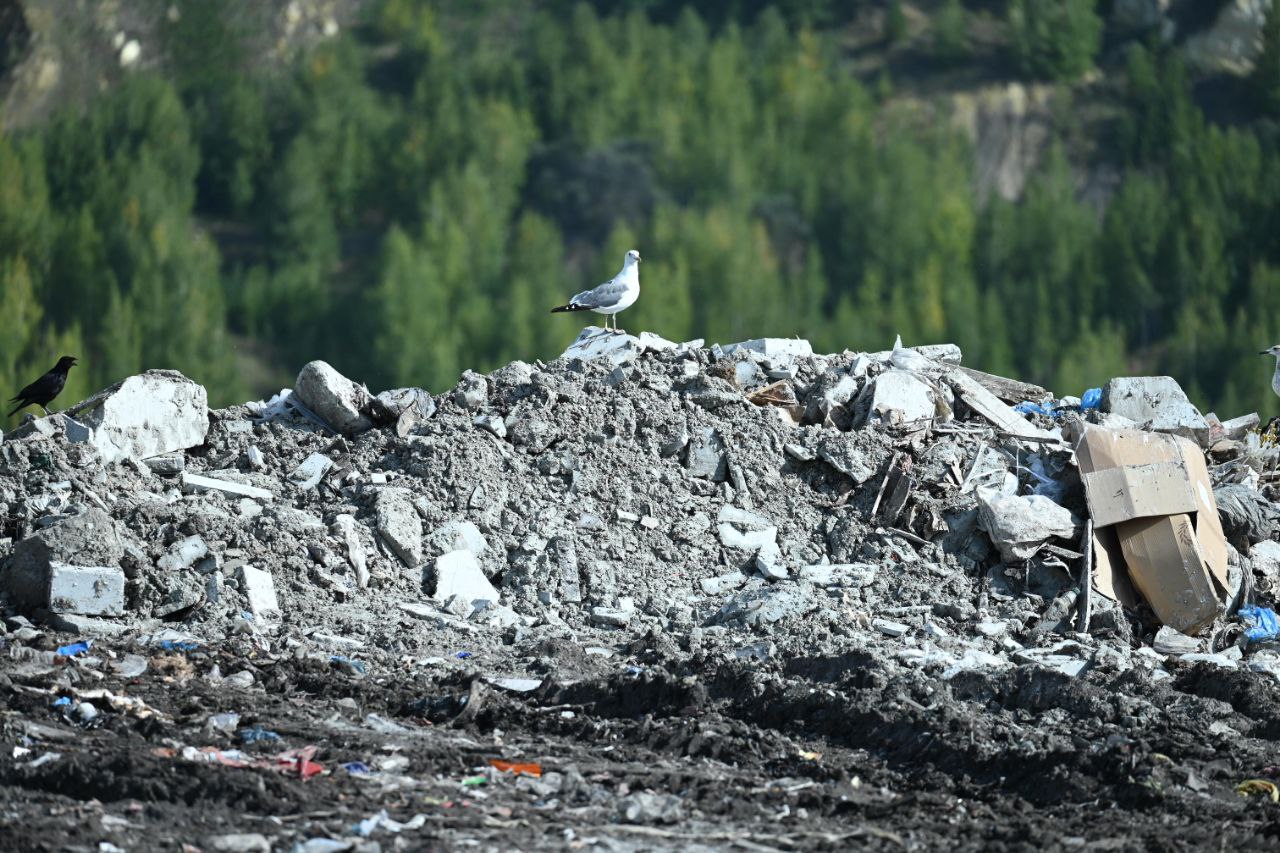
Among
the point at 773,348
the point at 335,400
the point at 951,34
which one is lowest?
the point at 773,348

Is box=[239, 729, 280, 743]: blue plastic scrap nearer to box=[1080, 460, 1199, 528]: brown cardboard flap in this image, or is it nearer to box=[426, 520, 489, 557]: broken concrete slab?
box=[426, 520, 489, 557]: broken concrete slab

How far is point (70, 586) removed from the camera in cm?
813

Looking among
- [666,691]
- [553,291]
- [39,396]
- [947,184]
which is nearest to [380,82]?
[553,291]

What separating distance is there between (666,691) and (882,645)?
1.46 m

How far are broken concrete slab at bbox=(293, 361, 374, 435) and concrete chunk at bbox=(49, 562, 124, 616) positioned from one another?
251cm

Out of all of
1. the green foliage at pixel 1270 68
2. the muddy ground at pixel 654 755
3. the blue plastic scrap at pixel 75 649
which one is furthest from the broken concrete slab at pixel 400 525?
the green foliage at pixel 1270 68

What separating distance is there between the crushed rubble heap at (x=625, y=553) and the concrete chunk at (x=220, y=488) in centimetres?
1

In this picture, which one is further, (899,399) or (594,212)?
(594,212)

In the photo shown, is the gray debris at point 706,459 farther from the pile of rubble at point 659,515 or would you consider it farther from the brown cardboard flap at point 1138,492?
the brown cardboard flap at point 1138,492

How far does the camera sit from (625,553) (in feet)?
31.1

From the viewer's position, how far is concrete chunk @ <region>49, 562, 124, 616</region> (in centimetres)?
810

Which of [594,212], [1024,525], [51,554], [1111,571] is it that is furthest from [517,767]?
[594,212]

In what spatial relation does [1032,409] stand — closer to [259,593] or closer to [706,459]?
[706,459]

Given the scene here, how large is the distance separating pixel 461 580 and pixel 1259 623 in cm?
442
